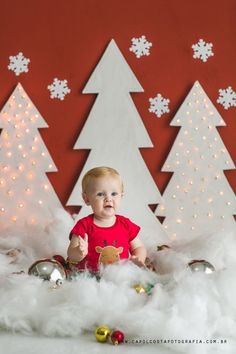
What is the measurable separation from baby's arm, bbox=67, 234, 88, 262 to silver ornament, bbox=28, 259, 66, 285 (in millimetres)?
122

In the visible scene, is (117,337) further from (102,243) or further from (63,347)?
(102,243)

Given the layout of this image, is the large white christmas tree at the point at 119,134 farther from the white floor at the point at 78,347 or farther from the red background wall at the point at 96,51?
the white floor at the point at 78,347

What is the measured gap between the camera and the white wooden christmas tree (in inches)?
112

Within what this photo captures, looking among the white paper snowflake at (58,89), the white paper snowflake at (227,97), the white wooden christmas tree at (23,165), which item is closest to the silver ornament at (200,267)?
the white wooden christmas tree at (23,165)

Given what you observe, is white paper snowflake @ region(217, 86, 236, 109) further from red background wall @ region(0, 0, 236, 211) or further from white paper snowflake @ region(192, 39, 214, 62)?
white paper snowflake @ region(192, 39, 214, 62)

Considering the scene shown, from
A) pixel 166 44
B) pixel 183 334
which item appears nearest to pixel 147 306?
pixel 183 334

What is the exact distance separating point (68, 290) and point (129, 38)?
1611 millimetres

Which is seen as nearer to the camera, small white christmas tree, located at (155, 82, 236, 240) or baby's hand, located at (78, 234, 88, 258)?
baby's hand, located at (78, 234, 88, 258)

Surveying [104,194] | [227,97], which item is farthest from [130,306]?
[227,97]

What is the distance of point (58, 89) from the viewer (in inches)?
113

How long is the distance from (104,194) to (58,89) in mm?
968

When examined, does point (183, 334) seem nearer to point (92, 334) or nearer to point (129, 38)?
point (92, 334)

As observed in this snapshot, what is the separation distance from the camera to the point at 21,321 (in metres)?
1.57

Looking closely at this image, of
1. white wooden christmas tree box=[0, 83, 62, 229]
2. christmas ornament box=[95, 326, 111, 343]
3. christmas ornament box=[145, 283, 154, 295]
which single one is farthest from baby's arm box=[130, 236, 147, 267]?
white wooden christmas tree box=[0, 83, 62, 229]
